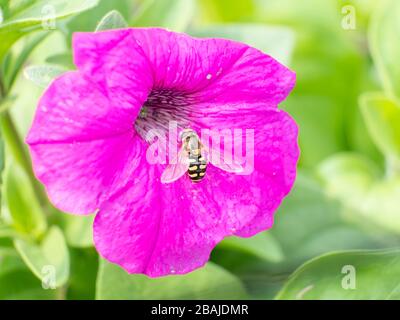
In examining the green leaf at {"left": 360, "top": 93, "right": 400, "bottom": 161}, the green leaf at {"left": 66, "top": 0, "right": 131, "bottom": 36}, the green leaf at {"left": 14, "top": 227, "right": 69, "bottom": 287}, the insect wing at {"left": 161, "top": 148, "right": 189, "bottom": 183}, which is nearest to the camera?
the insect wing at {"left": 161, "top": 148, "right": 189, "bottom": 183}

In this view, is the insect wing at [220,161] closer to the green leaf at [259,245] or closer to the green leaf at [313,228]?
the green leaf at [259,245]

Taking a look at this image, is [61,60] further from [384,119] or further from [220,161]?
[384,119]

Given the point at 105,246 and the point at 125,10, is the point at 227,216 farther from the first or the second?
the point at 125,10

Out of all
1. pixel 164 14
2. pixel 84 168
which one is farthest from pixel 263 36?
pixel 84 168

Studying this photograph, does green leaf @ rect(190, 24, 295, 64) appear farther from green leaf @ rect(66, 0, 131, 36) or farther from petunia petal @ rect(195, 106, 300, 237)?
petunia petal @ rect(195, 106, 300, 237)

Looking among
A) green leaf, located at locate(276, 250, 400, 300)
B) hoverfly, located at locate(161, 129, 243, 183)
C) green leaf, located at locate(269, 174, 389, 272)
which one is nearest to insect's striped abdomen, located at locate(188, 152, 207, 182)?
hoverfly, located at locate(161, 129, 243, 183)

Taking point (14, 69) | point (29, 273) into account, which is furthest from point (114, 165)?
point (29, 273)
